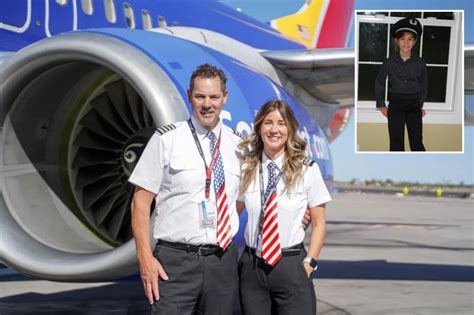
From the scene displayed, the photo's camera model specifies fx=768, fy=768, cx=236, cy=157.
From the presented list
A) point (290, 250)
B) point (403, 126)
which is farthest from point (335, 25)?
point (290, 250)

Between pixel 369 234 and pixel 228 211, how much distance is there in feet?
39.5

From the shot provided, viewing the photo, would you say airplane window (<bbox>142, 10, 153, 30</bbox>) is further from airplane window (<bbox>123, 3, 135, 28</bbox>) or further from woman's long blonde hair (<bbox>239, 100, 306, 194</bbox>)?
woman's long blonde hair (<bbox>239, 100, 306, 194</bbox>)

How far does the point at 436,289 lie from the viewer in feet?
23.2

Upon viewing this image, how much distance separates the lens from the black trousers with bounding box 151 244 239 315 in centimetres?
273

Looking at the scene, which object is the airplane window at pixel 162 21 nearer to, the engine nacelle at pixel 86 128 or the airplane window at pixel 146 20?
the airplane window at pixel 146 20

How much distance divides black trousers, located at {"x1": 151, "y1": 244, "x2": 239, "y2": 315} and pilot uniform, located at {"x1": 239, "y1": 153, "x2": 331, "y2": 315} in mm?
76

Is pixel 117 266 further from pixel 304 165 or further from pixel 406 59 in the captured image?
pixel 406 59

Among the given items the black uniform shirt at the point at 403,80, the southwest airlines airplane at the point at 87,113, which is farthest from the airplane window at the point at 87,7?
the black uniform shirt at the point at 403,80

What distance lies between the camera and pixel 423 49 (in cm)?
535

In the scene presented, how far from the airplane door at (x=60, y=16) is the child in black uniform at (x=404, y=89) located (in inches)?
85.2

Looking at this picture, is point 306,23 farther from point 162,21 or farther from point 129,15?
point 129,15

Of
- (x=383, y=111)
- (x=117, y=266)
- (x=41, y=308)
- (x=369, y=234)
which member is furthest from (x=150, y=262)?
(x=369, y=234)

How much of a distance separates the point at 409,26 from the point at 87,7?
7.57ft

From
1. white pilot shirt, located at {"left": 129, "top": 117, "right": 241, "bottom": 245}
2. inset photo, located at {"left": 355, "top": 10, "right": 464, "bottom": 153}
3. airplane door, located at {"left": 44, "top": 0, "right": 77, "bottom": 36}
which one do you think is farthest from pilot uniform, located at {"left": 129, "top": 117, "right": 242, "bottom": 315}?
inset photo, located at {"left": 355, "top": 10, "right": 464, "bottom": 153}
